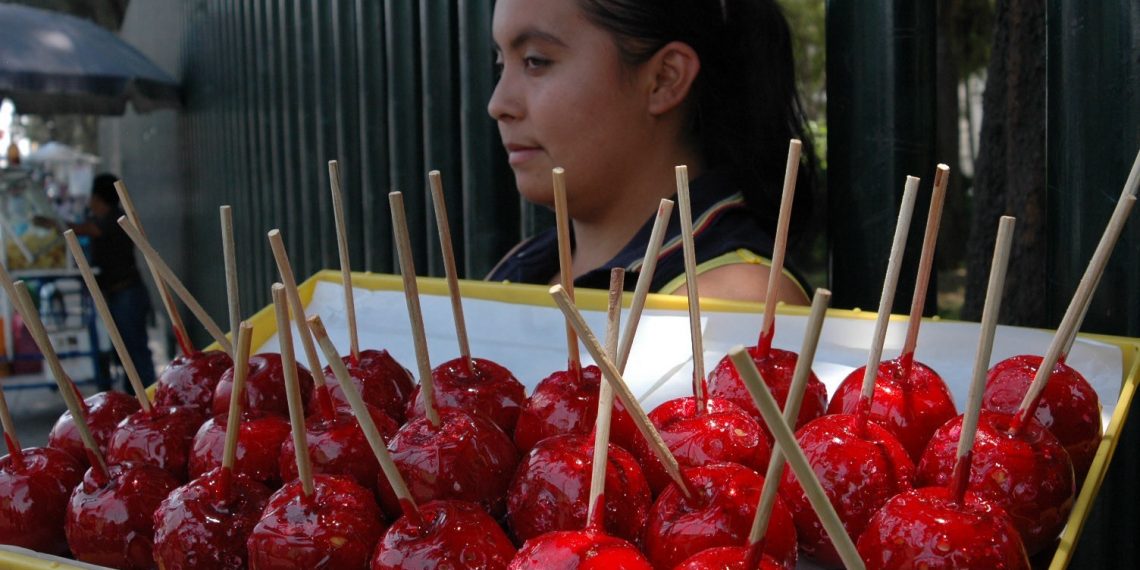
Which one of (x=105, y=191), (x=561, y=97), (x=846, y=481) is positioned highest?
(x=561, y=97)

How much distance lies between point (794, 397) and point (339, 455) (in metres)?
0.66

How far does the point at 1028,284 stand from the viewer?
2.85 metres

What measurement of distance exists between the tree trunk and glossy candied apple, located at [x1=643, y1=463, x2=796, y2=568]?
209cm

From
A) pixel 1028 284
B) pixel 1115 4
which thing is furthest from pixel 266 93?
pixel 1115 4

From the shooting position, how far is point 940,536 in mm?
947

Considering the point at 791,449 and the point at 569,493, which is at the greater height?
the point at 791,449

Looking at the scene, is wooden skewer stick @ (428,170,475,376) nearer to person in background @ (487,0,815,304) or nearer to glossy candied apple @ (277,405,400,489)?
glossy candied apple @ (277,405,400,489)

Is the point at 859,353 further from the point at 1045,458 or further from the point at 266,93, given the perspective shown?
the point at 266,93

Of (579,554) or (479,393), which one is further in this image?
(479,393)

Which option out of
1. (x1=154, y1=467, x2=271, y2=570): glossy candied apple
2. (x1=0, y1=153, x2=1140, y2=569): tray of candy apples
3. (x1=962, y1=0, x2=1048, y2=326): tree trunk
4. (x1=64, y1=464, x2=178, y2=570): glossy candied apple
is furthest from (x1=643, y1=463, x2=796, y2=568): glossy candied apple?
(x1=962, y1=0, x2=1048, y2=326): tree trunk

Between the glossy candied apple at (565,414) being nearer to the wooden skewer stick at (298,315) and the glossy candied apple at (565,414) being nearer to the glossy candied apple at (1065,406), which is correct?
the wooden skewer stick at (298,315)

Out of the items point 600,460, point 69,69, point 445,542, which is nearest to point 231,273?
point 445,542

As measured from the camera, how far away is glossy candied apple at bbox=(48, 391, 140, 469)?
1.56m

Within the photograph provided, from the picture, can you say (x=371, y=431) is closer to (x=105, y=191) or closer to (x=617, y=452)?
(x=617, y=452)
